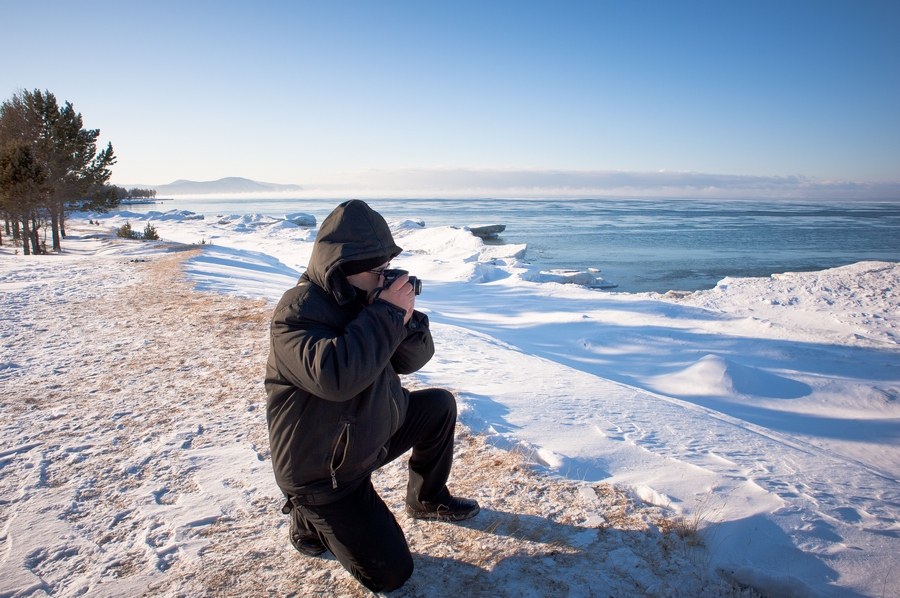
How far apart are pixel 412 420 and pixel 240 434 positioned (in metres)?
→ 1.68

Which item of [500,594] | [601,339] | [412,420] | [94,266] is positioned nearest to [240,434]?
[412,420]

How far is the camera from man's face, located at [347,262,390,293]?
1.78 m

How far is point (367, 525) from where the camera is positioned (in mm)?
1732

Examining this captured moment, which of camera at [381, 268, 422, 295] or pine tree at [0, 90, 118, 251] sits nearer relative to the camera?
camera at [381, 268, 422, 295]

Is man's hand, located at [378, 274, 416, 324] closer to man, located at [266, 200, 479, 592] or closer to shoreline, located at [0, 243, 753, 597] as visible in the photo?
man, located at [266, 200, 479, 592]

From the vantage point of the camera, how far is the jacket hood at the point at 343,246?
1.67m

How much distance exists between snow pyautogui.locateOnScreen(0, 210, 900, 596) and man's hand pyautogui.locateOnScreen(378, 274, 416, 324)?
1129 mm

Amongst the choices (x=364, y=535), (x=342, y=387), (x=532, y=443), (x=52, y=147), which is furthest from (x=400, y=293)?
(x=52, y=147)

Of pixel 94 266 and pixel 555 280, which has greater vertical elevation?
pixel 94 266

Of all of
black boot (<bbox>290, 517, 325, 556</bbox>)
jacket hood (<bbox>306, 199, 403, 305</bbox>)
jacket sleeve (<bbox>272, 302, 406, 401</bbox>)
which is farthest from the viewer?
black boot (<bbox>290, 517, 325, 556</bbox>)

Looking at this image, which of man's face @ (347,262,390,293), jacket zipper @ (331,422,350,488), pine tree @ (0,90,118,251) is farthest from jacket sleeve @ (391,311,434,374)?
pine tree @ (0,90,118,251)

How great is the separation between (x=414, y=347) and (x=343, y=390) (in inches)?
18.9

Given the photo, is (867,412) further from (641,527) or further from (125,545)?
(125,545)

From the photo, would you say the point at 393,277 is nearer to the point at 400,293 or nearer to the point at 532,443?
the point at 400,293
